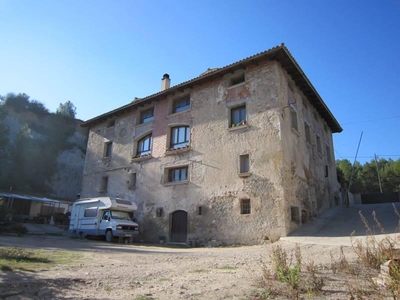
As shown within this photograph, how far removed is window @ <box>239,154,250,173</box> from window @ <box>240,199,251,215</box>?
5.08ft

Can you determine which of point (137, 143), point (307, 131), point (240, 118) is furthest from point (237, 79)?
point (137, 143)

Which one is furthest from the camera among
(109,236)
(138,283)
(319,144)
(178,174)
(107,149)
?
(107,149)

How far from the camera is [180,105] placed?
1889 cm

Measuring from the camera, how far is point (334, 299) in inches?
148

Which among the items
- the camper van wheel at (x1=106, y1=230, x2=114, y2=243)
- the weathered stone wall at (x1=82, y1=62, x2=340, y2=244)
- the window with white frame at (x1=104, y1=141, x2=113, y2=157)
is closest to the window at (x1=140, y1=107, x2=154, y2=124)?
the weathered stone wall at (x1=82, y1=62, x2=340, y2=244)

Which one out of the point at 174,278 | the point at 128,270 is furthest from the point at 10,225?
the point at 174,278

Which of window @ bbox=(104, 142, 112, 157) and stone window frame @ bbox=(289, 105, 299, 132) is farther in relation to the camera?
window @ bbox=(104, 142, 112, 157)

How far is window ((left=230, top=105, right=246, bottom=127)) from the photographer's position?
51.7 feet

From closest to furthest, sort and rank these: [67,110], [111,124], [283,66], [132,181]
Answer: [283,66]
[132,181]
[111,124]
[67,110]

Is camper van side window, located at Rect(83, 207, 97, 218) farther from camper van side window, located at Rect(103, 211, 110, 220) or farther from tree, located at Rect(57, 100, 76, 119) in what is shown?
tree, located at Rect(57, 100, 76, 119)

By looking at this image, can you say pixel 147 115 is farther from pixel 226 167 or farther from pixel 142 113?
pixel 226 167

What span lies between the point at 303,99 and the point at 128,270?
53.5ft

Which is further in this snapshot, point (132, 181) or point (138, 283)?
point (132, 181)

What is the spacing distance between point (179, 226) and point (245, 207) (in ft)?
14.2
